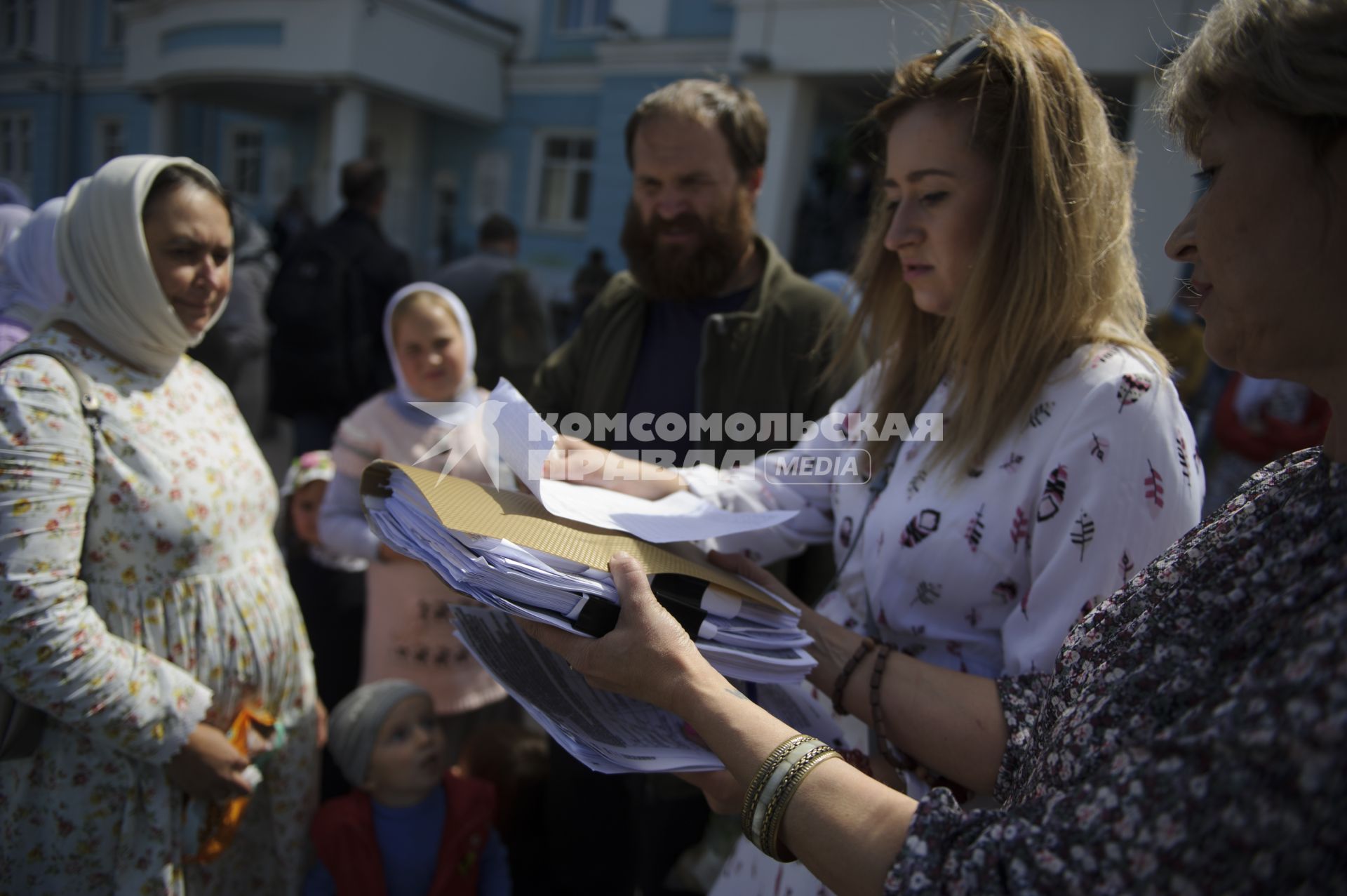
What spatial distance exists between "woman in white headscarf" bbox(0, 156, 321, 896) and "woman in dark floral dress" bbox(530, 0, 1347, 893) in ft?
3.57

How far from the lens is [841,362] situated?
6.65 ft

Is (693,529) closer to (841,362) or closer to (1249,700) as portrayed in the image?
(1249,700)

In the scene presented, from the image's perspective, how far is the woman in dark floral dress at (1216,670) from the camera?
626 mm

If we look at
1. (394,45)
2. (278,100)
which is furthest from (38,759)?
(278,100)

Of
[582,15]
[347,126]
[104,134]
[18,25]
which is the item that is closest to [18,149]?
[104,134]

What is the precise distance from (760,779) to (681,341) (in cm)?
165

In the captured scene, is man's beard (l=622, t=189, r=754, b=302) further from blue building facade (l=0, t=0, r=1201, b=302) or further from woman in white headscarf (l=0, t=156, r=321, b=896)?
blue building facade (l=0, t=0, r=1201, b=302)

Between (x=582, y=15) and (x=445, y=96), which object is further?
(x=445, y=96)

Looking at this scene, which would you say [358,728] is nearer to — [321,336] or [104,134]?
[321,336]

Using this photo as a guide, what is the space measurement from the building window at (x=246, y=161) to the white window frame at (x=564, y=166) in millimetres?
7611

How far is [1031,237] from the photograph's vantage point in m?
1.29

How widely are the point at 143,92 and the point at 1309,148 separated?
2163 cm

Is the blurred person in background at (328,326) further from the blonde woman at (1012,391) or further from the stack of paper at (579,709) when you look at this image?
the stack of paper at (579,709)

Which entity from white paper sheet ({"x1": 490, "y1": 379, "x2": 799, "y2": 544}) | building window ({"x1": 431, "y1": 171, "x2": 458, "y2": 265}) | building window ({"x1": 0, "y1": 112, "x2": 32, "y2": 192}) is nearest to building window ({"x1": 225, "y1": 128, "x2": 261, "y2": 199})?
Result: building window ({"x1": 0, "y1": 112, "x2": 32, "y2": 192})
